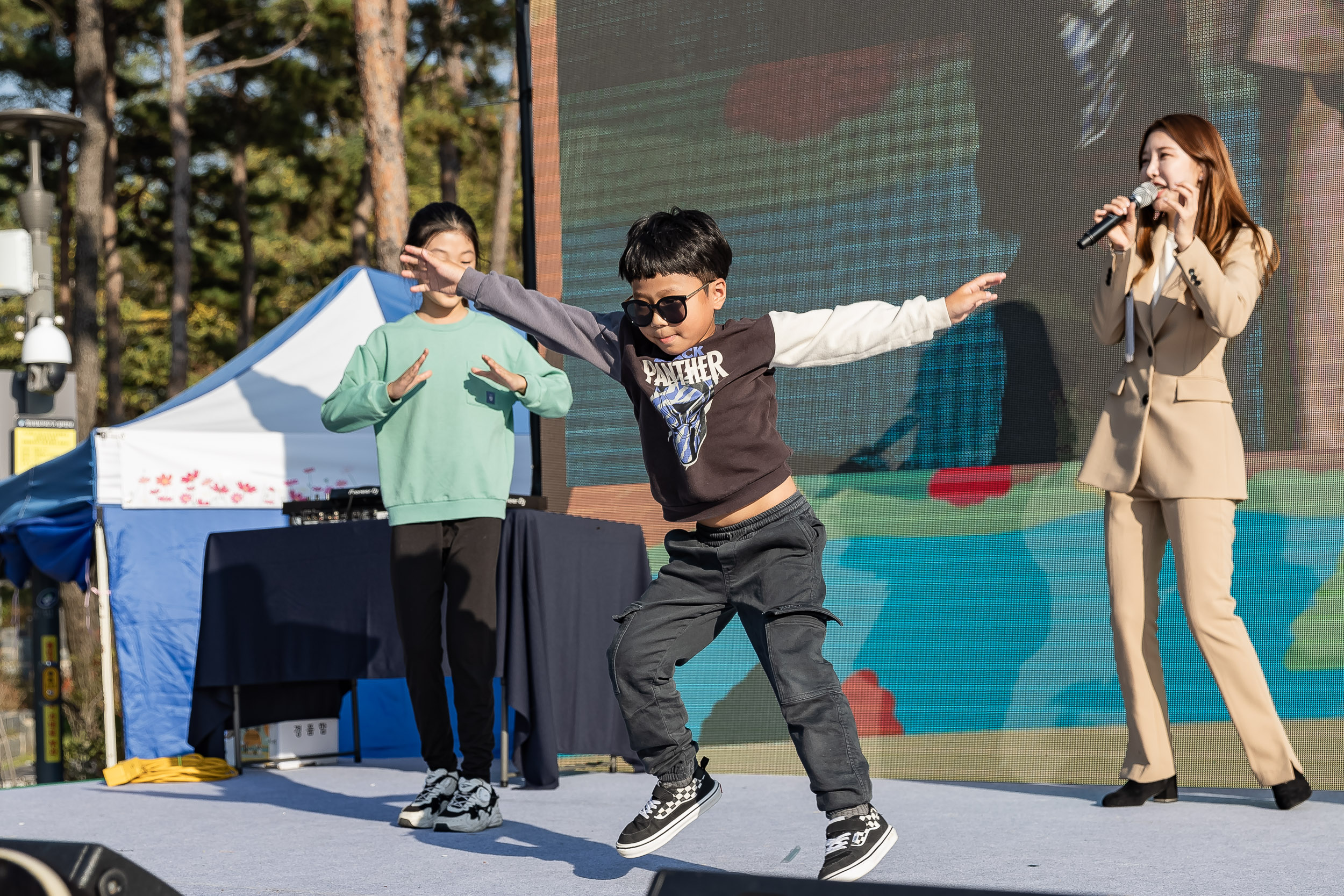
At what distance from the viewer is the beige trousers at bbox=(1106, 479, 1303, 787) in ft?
11.0

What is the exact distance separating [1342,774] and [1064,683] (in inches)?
33.1

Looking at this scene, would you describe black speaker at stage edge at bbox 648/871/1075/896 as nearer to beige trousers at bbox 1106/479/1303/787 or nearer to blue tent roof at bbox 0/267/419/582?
beige trousers at bbox 1106/479/1303/787

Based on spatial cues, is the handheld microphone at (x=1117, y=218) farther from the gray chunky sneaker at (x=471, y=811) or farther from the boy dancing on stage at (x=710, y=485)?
the gray chunky sneaker at (x=471, y=811)

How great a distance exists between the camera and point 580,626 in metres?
4.42

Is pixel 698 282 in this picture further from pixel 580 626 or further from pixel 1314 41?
pixel 1314 41

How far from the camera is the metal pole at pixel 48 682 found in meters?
6.98

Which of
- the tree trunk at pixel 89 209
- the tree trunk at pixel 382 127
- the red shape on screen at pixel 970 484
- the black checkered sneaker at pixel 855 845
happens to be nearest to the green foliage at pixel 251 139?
the tree trunk at pixel 89 209

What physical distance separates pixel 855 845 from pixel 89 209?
45.4 feet

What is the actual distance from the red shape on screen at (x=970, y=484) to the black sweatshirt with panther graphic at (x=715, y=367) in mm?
1826

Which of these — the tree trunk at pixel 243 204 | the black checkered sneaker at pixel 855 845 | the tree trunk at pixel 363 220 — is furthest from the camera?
the tree trunk at pixel 243 204

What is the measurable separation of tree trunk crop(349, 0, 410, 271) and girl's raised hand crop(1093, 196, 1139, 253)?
5762 mm

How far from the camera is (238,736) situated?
200 inches

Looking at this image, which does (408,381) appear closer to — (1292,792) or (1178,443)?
(1178,443)

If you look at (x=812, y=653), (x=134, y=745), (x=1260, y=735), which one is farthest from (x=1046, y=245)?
(x=134, y=745)
